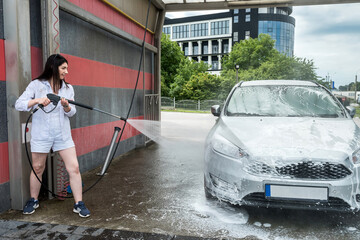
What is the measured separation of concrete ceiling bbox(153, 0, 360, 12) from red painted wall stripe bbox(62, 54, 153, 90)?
2417 millimetres

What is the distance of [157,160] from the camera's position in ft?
23.0

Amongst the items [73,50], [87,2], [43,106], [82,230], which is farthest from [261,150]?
[87,2]

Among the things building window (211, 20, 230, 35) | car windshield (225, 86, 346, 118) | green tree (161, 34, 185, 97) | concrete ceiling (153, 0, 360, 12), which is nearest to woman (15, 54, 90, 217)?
car windshield (225, 86, 346, 118)

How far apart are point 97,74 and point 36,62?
2060mm

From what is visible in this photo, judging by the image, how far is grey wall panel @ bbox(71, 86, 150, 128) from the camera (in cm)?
555

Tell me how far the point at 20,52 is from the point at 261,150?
2.93 meters

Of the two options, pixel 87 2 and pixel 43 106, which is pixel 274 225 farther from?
pixel 87 2

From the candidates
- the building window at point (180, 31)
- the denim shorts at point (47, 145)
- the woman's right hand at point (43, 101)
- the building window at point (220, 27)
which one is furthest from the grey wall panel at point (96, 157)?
the building window at point (180, 31)

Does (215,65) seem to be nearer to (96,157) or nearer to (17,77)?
(96,157)

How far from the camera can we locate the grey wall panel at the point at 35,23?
404cm

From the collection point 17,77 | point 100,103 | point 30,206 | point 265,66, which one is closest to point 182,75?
point 265,66

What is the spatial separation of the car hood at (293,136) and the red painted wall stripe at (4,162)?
255cm

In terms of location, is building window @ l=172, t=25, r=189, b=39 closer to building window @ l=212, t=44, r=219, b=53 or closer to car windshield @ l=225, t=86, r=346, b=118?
building window @ l=212, t=44, r=219, b=53

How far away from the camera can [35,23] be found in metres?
4.10
